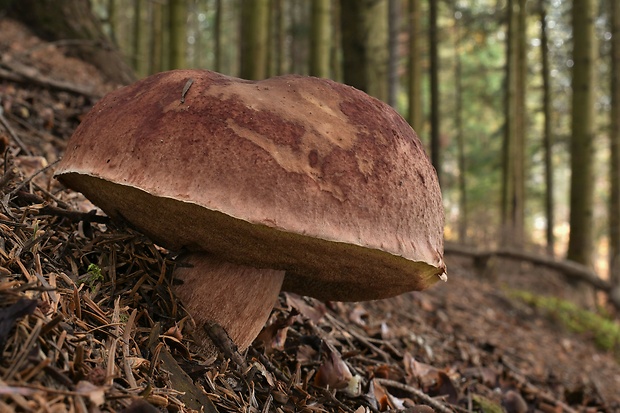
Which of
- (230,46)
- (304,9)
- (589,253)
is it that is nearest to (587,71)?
(589,253)

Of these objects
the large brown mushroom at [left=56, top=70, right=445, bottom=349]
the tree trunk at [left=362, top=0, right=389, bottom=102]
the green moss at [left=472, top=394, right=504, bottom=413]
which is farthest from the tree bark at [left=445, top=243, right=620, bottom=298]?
the large brown mushroom at [left=56, top=70, right=445, bottom=349]

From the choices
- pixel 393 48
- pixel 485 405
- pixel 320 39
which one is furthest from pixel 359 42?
pixel 485 405

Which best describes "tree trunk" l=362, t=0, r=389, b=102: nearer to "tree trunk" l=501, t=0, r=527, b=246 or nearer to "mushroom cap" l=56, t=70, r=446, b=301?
"mushroom cap" l=56, t=70, r=446, b=301

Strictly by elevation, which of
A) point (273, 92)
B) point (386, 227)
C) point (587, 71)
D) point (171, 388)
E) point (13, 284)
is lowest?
point (171, 388)

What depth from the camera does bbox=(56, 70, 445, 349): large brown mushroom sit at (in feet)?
4.14

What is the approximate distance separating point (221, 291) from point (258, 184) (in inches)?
19.3

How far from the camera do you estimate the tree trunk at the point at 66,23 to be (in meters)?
4.77

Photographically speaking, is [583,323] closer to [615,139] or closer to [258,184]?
[615,139]

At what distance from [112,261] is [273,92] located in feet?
2.27

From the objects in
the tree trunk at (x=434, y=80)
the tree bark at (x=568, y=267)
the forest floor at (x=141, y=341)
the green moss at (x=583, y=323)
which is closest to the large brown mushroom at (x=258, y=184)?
the forest floor at (x=141, y=341)

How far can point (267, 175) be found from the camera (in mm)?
1275

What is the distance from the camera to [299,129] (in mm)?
1384

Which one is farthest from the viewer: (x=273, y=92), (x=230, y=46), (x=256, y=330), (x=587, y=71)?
(x=230, y=46)

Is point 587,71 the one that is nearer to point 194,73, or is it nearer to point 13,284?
point 194,73
